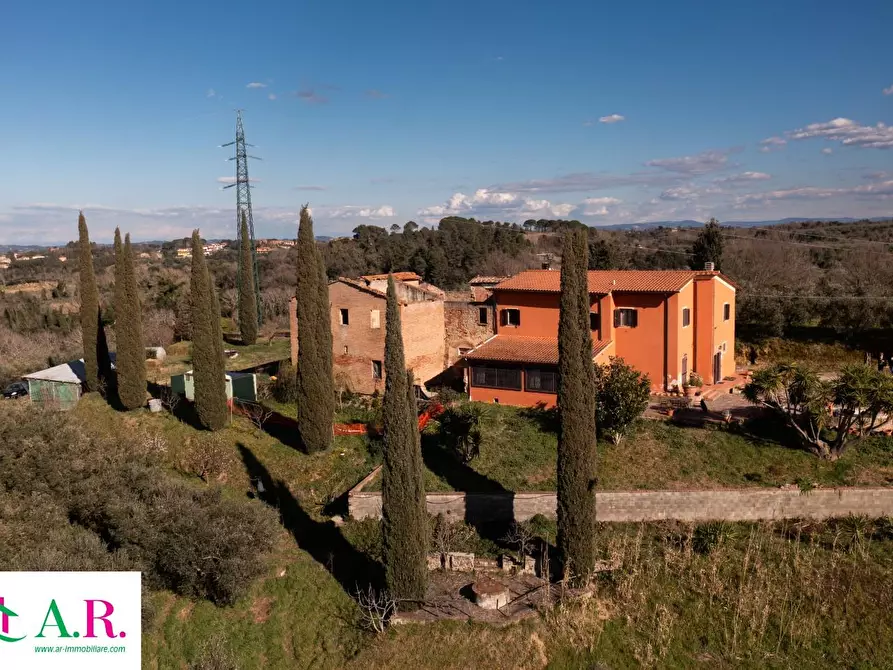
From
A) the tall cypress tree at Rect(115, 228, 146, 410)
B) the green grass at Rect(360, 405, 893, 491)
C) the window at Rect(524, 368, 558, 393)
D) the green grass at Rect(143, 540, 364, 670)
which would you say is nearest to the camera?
the green grass at Rect(143, 540, 364, 670)

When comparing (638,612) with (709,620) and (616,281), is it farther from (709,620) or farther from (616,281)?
(616,281)

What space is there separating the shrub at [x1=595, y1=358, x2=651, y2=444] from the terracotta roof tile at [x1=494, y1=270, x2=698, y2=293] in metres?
5.97

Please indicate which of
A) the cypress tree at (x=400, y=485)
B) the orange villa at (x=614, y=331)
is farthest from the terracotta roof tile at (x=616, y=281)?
the cypress tree at (x=400, y=485)

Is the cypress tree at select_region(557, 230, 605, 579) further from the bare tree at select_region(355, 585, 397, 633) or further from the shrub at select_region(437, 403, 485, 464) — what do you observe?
the shrub at select_region(437, 403, 485, 464)

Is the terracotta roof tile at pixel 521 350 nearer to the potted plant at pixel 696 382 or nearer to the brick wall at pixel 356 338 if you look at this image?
the potted plant at pixel 696 382

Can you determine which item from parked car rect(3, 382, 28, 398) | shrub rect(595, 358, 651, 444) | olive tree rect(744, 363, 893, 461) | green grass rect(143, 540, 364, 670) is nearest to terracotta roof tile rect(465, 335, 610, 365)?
shrub rect(595, 358, 651, 444)

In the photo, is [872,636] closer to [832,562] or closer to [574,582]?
[832,562]

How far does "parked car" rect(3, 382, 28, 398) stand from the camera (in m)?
34.2

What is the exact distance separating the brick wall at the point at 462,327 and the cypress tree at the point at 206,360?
36.2 ft

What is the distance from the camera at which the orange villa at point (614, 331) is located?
2664cm

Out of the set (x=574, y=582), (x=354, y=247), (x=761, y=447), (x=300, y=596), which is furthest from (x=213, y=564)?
(x=354, y=247)

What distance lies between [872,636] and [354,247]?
223 feet

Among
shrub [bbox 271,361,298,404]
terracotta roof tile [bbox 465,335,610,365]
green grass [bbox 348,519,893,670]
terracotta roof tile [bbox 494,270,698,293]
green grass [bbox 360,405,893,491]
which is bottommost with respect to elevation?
green grass [bbox 348,519,893,670]

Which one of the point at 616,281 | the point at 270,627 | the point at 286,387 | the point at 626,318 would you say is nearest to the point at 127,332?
the point at 286,387
